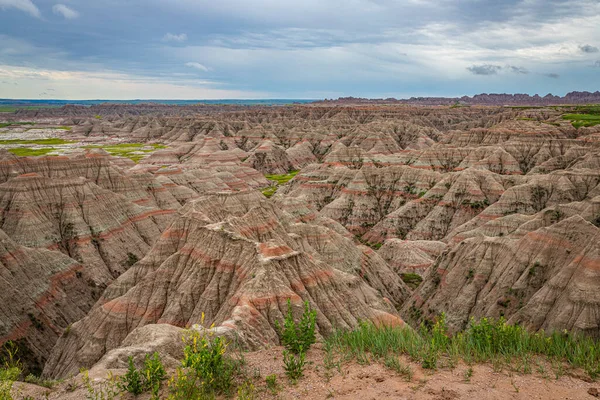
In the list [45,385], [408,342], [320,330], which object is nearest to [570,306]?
[320,330]

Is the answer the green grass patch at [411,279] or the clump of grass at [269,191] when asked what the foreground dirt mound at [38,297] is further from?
the clump of grass at [269,191]

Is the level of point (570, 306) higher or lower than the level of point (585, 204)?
lower

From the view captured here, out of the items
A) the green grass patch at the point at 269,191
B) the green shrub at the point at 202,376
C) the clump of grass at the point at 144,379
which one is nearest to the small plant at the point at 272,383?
the green shrub at the point at 202,376

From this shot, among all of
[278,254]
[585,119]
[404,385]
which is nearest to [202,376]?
[404,385]

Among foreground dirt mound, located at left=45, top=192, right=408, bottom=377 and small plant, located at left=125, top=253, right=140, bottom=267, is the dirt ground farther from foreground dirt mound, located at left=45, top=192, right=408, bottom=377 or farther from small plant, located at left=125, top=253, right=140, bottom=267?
small plant, located at left=125, top=253, right=140, bottom=267

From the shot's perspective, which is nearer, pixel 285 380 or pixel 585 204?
pixel 285 380

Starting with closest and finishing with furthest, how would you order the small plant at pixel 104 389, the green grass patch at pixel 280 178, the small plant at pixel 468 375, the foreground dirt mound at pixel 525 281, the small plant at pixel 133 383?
the small plant at pixel 104 389
the small plant at pixel 133 383
the small plant at pixel 468 375
the foreground dirt mound at pixel 525 281
the green grass patch at pixel 280 178

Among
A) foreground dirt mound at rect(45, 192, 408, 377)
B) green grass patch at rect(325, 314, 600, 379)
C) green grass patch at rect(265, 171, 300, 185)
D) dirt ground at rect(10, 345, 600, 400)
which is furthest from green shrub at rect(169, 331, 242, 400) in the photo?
green grass patch at rect(265, 171, 300, 185)

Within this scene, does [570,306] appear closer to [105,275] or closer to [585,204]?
[585,204]
